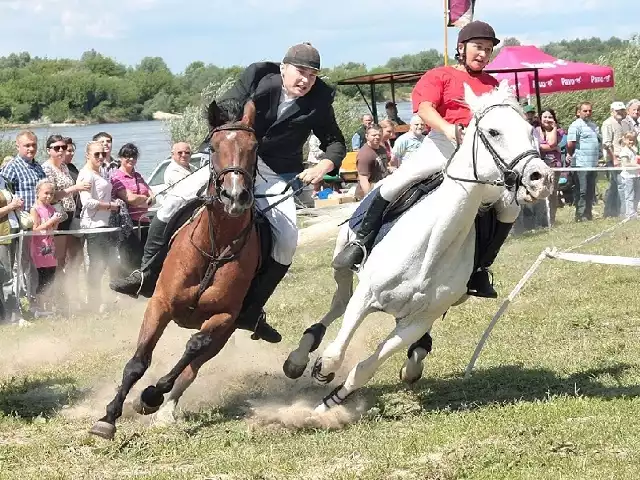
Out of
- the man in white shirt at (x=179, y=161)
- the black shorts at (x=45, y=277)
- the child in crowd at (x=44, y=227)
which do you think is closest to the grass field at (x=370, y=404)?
the black shorts at (x=45, y=277)

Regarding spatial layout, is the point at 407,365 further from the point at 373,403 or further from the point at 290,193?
the point at 290,193

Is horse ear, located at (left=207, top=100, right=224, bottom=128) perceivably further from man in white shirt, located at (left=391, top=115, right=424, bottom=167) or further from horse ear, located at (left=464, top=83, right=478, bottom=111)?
man in white shirt, located at (left=391, top=115, right=424, bottom=167)

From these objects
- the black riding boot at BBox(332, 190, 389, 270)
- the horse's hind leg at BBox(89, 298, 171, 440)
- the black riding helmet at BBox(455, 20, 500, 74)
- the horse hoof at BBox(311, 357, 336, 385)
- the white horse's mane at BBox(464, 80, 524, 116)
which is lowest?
the horse hoof at BBox(311, 357, 336, 385)

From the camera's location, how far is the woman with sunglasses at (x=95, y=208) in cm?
1296

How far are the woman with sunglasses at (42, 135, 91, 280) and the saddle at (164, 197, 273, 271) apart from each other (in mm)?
5227

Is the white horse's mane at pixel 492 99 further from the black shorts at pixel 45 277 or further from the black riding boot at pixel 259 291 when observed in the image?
the black shorts at pixel 45 277

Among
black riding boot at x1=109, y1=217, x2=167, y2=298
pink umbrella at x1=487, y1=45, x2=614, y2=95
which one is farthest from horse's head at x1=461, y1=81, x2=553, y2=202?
pink umbrella at x1=487, y1=45, x2=614, y2=95

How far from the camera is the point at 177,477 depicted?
19.9 feet

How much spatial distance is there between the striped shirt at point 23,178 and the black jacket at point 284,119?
16.7 feet

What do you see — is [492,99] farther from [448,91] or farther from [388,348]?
[388,348]

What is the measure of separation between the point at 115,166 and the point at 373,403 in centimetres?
762

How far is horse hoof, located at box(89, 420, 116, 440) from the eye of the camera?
6965 millimetres

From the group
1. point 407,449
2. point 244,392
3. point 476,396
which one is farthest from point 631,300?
point 407,449

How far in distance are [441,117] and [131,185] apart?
6666 mm
